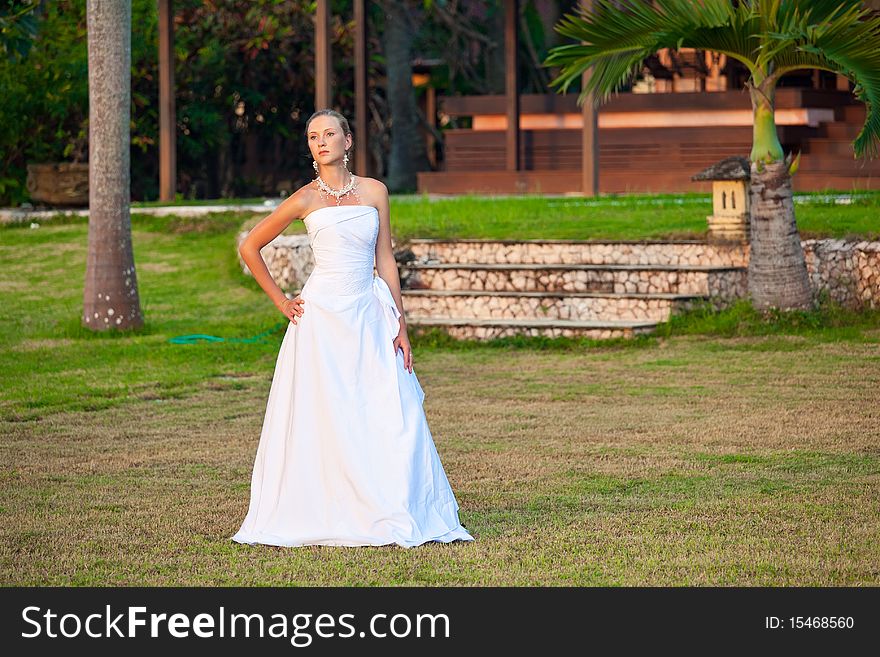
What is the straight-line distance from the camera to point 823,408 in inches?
356

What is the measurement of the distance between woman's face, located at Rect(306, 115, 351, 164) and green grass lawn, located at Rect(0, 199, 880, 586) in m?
1.59

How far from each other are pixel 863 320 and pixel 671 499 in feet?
19.3

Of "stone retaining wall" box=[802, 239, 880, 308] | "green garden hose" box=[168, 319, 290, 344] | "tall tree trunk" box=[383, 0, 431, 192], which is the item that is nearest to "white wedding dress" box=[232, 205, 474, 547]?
"green garden hose" box=[168, 319, 290, 344]

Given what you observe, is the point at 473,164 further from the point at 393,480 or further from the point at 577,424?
the point at 393,480

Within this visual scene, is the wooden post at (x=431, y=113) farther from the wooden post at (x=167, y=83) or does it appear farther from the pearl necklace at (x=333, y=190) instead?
the pearl necklace at (x=333, y=190)

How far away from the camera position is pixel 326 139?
19.4 feet

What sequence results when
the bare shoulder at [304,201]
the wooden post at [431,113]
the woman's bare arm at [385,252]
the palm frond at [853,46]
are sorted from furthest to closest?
the wooden post at [431,113], the palm frond at [853,46], the woman's bare arm at [385,252], the bare shoulder at [304,201]

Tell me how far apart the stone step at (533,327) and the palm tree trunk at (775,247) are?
962mm

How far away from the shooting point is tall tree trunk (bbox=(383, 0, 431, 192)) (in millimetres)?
22469

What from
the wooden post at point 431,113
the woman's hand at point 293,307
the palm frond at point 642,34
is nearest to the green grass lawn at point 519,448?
the woman's hand at point 293,307

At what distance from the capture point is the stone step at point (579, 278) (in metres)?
12.4

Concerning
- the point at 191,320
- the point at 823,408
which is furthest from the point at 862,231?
the point at 191,320

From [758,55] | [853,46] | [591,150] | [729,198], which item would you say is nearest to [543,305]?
[729,198]

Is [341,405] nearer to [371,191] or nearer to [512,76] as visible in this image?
[371,191]
